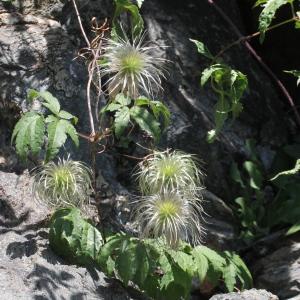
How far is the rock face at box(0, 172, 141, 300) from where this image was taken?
328 centimetres

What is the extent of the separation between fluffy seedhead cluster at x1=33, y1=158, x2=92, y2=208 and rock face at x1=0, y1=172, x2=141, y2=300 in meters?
0.28

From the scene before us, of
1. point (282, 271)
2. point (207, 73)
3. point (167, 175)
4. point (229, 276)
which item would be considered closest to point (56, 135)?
point (167, 175)

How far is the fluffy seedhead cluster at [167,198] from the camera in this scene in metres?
3.22

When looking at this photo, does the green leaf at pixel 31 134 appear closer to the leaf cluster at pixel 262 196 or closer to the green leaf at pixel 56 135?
the green leaf at pixel 56 135

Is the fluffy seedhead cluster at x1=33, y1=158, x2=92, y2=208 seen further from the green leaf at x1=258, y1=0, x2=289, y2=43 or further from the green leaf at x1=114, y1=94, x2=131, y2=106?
the green leaf at x1=258, y1=0, x2=289, y2=43

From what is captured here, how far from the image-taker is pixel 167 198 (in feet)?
10.6

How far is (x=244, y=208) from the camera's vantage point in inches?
167

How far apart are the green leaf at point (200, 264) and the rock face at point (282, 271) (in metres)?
0.68

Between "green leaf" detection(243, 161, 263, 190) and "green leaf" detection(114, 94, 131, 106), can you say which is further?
"green leaf" detection(243, 161, 263, 190)

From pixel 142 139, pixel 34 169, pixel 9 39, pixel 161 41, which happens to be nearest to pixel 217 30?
pixel 161 41

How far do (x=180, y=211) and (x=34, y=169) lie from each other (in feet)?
2.98

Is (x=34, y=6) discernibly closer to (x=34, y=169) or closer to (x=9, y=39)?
(x=9, y=39)

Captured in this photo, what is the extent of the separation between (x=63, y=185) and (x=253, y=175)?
1459 millimetres

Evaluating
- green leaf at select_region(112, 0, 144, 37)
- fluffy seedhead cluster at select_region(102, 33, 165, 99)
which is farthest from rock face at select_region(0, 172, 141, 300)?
green leaf at select_region(112, 0, 144, 37)
